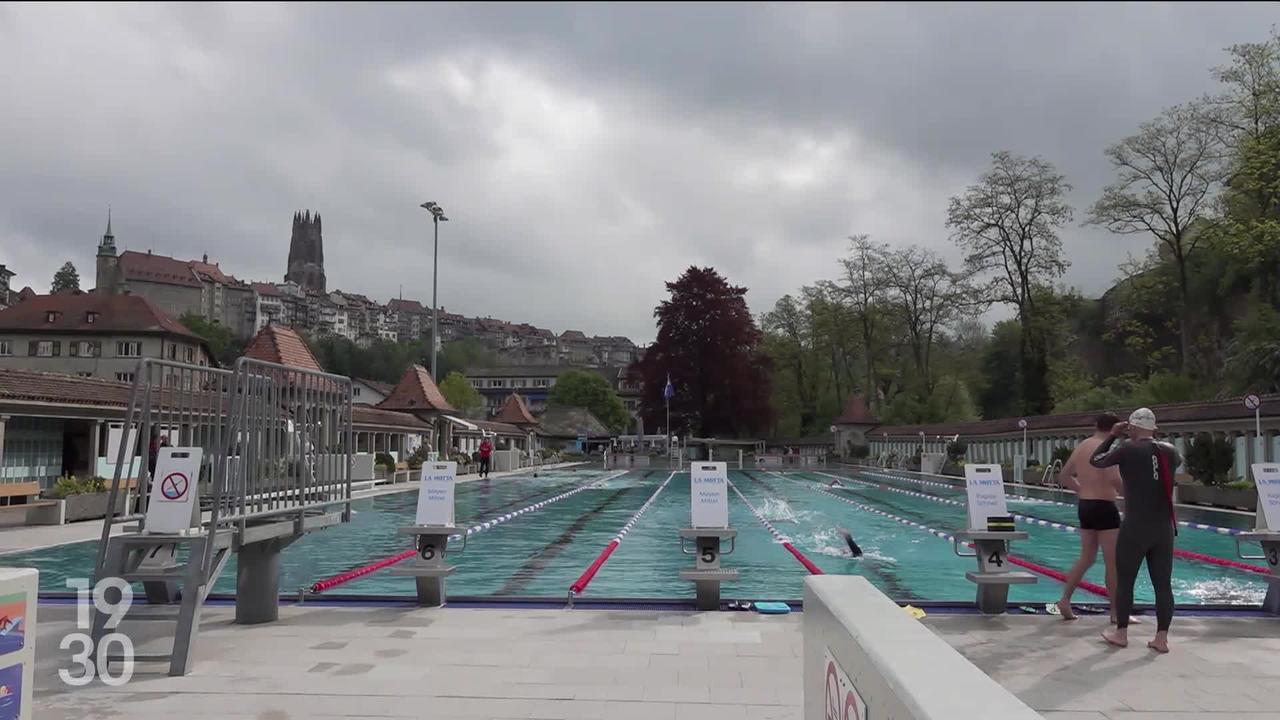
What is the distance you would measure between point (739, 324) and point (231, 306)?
111 metres

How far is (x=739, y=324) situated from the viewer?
210 feet

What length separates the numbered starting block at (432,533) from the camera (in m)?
7.50

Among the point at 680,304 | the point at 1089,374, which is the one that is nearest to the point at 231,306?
the point at 680,304

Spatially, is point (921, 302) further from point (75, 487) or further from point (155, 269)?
point (155, 269)

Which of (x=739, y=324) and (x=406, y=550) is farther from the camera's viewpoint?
(x=739, y=324)

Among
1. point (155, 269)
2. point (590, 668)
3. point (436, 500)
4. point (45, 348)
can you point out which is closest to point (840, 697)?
point (590, 668)

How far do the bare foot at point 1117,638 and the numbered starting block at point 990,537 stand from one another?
0.92 metres

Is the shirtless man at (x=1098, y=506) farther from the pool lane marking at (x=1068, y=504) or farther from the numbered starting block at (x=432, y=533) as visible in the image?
the numbered starting block at (x=432, y=533)

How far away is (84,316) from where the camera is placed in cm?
6134

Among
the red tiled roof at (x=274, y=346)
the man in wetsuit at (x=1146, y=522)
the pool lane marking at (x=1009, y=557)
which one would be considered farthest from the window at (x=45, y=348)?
the man in wetsuit at (x=1146, y=522)

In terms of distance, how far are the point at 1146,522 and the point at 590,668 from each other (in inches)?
150

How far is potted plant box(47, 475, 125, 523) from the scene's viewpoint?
16047 mm

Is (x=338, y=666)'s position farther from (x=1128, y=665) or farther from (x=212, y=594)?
(x=1128, y=665)

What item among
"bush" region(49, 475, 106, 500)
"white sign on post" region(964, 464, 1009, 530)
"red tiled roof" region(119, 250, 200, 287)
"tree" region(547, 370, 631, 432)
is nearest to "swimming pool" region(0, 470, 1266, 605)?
"white sign on post" region(964, 464, 1009, 530)
